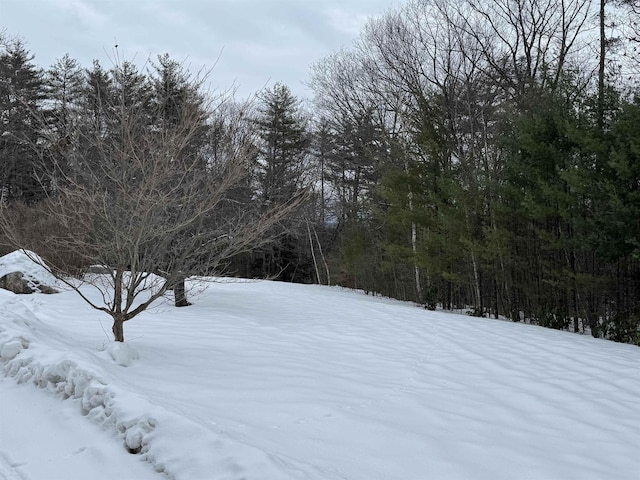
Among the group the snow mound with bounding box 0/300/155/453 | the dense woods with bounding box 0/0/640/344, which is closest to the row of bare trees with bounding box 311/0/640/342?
the dense woods with bounding box 0/0/640/344

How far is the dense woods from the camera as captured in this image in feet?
23.2

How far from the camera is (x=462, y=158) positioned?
11.8m

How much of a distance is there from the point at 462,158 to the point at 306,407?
9.71 meters

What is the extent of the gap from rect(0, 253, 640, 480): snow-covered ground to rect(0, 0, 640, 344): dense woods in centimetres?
152

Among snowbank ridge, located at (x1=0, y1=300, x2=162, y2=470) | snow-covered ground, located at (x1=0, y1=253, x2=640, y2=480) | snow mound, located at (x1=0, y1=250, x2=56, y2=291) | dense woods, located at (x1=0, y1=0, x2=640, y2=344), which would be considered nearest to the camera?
snow-covered ground, located at (x1=0, y1=253, x2=640, y2=480)

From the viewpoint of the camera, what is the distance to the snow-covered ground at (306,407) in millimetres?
2557

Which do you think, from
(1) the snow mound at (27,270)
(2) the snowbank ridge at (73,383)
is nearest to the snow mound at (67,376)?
(2) the snowbank ridge at (73,383)

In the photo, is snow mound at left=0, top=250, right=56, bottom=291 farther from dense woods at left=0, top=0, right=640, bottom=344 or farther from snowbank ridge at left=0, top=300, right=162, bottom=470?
snowbank ridge at left=0, top=300, right=162, bottom=470

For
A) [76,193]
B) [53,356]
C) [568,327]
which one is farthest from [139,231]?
[568,327]

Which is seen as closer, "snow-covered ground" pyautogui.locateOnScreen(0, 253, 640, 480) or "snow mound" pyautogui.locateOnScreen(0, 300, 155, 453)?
"snow-covered ground" pyautogui.locateOnScreen(0, 253, 640, 480)

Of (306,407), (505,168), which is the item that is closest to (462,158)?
(505,168)

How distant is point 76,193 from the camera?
4418mm

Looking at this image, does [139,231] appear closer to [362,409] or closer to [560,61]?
[362,409]

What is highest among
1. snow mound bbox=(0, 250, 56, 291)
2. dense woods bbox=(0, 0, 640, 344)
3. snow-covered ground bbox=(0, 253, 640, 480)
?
dense woods bbox=(0, 0, 640, 344)
